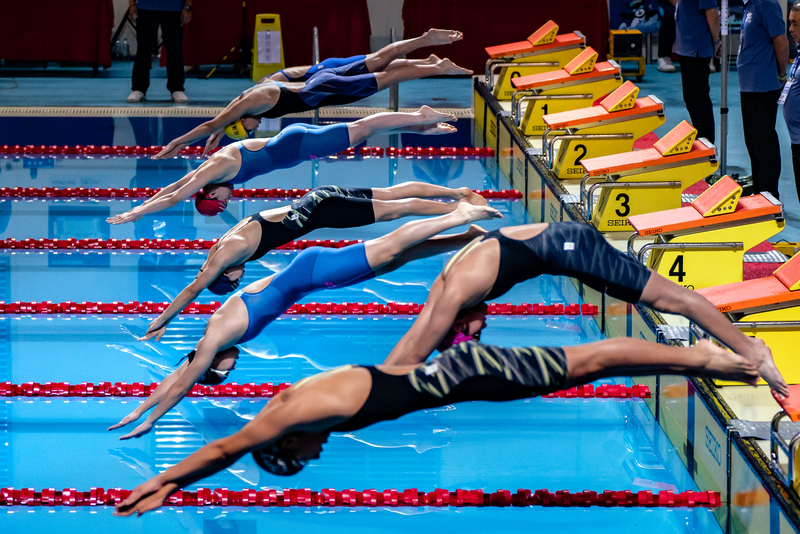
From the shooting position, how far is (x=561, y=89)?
823 centimetres

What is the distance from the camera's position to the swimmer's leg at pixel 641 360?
2.70 m

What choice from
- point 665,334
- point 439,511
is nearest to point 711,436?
point 665,334

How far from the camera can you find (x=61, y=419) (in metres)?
4.32

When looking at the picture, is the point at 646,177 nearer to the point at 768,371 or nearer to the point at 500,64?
the point at 768,371

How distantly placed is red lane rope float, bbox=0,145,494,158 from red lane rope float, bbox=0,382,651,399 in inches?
164

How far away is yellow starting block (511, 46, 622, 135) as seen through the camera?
25.8 feet

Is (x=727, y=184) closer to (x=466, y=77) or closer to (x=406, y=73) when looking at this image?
(x=406, y=73)

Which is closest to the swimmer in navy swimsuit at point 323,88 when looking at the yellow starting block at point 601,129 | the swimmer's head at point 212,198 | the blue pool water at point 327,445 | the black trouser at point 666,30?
the swimmer's head at point 212,198

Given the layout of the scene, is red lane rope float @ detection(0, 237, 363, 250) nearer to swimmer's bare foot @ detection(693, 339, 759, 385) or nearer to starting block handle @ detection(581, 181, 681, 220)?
starting block handle @ detection(581, 181, 681, 220)

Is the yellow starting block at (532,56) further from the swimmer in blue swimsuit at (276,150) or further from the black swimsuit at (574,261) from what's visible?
the black swimsuit at (574,261)

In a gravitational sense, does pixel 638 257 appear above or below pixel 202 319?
above

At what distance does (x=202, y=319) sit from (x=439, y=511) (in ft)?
7.36

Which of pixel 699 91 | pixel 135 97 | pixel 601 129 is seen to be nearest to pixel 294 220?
pixel 601 129

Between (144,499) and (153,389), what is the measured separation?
2.00m
